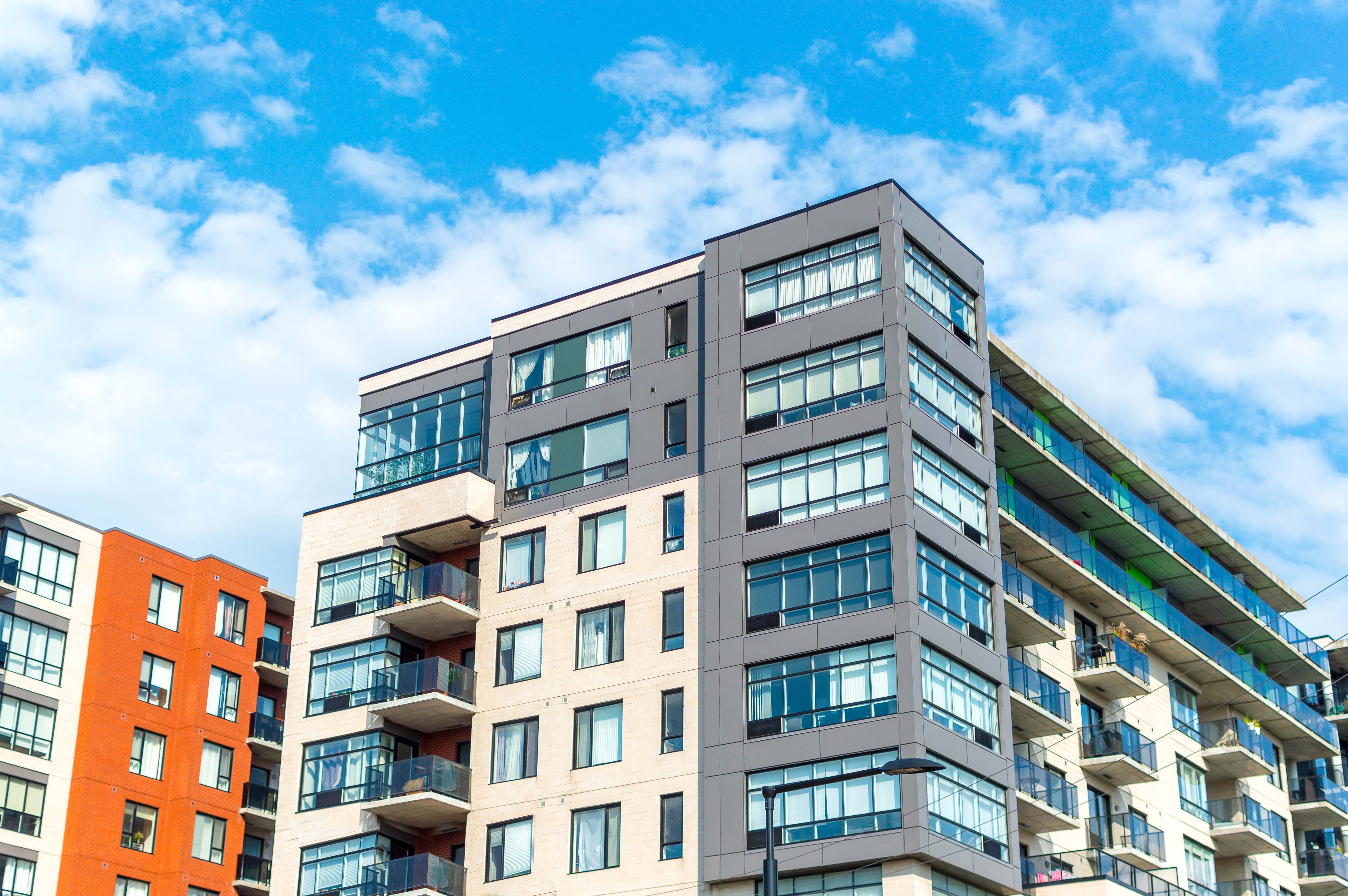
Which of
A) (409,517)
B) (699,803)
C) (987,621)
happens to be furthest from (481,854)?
(987,621)

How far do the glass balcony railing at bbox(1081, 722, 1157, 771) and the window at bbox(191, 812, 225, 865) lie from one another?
3234 centimetres

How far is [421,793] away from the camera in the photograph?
47.2 metres

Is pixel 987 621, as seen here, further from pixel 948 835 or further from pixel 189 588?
pixel 189 588

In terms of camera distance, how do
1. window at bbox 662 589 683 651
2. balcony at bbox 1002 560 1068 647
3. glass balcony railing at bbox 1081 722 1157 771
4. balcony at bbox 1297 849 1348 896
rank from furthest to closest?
1. balcony at bbox 1297 849 1348 896
2. glass balcony railing at bbox 1081 722 1157 771
3. balcony at bbox 1002 560 1068 647
4. window at bbox 662 589 683 651

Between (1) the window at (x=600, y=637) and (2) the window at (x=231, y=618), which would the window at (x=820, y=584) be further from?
(2) the window at (x=231, y=618)

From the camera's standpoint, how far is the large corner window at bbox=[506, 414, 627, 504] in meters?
49.9

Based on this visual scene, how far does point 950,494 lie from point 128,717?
32734 mm

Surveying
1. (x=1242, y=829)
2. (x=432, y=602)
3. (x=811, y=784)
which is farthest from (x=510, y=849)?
(x=1242, y=829)

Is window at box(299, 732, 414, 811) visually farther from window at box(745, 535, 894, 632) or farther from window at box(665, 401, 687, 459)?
window at box(745, 535, 894, 632)

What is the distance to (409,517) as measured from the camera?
52.2 meters

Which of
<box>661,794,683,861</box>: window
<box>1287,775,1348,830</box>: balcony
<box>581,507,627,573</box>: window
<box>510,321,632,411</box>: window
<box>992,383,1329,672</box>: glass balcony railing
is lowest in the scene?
<box>661,794,683,861</box>: window

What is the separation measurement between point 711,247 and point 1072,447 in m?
14.2

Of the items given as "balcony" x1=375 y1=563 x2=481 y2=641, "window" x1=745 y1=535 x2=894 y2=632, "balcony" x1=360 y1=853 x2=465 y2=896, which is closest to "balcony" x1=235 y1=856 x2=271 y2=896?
"balcony" x1=375 y1=563 x2=481 y2=641

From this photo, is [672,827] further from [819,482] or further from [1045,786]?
[1045,786]
